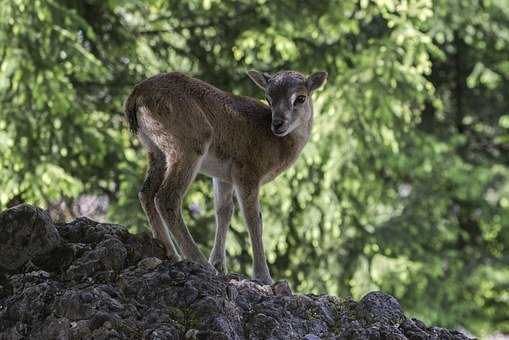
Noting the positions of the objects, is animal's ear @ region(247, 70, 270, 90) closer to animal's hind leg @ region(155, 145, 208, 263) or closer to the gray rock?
→ animal's hind leg @ region(155, 145, 208, 263)

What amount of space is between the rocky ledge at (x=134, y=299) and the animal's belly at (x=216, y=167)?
2.82 feet

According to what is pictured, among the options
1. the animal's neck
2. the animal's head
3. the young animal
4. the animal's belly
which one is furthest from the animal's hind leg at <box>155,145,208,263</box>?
the animal's neck

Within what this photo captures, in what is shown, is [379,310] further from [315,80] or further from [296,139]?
[315,80]

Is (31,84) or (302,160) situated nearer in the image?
(31,84)

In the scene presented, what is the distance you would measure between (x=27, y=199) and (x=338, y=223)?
5.36 meters

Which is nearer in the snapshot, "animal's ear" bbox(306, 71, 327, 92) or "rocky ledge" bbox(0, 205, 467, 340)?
"rocky ledge" bbox(0, 205, 467, 340)

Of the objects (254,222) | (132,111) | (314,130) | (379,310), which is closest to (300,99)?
(254,222)

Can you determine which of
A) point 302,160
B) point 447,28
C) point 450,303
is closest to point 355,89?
point 302,160

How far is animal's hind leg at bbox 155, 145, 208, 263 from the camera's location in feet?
23.7

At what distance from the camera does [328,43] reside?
637 inches

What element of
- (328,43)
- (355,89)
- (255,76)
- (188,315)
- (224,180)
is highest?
(328,43)

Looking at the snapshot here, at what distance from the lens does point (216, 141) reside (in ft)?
25.1

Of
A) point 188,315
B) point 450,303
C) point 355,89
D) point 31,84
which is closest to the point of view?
point 188,315

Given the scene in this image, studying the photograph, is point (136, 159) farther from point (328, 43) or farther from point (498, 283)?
point (498, 283)
